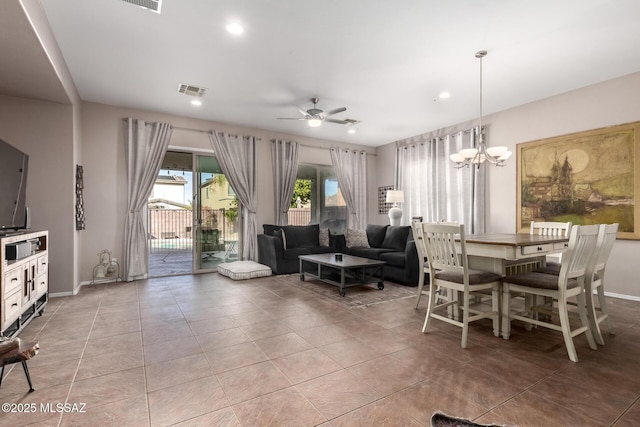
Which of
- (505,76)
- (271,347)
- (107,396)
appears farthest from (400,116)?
(107,396)

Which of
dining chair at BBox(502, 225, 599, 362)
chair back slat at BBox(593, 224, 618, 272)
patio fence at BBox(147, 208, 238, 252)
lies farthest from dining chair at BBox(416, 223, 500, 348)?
patio fence at BBox(147, 208, 238, 252)

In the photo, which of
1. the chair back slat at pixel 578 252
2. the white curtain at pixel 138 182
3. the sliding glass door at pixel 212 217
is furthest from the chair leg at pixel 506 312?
the white curtain at pixel 138 182

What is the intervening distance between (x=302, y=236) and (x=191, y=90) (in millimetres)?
3173

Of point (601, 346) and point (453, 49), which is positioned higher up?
point (453, 49)

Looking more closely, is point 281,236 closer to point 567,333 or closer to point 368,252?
point 368,252

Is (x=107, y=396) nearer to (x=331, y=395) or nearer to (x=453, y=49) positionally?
(x=331, y=395)

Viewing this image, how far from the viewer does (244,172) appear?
6.08 meters

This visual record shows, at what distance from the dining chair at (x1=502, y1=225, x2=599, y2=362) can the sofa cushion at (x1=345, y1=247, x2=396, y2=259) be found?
8.62ft

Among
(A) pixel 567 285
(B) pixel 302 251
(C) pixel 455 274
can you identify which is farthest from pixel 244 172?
(A) pixel 567 285

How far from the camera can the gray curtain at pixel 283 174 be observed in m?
6.48

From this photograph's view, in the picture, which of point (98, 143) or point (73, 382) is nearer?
point (73, 382)

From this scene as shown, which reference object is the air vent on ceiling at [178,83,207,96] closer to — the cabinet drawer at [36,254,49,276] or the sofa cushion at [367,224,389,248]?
the cabinet drawer at [36,254,49,276]

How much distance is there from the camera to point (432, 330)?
2.91 meters

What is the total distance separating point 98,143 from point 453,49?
514cm
